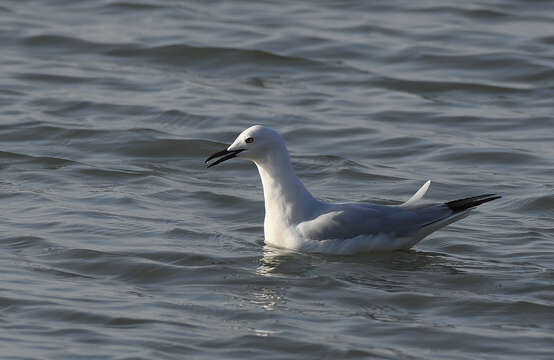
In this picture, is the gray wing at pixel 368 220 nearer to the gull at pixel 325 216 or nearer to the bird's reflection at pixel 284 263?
the gull at pixel 325 216

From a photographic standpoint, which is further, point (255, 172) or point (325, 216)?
point (255, 172)

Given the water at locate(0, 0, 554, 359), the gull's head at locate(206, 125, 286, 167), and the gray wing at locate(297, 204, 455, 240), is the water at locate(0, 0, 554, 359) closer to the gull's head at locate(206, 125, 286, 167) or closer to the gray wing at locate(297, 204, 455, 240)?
the gray wing at locate(297, 204, 455, 240)

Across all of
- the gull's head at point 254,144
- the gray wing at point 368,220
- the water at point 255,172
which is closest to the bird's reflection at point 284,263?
the water at point 255,172

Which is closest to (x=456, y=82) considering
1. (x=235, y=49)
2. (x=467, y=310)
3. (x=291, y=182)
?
(x=235, y=49)

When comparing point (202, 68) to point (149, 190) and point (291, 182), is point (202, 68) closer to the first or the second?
point (149, 190)

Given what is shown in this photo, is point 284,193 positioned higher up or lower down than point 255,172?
higher up

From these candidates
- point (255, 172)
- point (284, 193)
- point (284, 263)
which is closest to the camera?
point (284, 263)

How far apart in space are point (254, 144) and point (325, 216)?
0.80 m

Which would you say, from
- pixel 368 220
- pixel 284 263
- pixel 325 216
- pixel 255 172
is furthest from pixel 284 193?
pixel 255 172

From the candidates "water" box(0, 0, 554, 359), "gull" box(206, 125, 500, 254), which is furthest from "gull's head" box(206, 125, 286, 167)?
"water" box(0, 0, 554, 359)

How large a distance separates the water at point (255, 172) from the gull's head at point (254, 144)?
778 millimetres

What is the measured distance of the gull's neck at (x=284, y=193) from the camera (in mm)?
9727

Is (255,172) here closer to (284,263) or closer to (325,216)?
(325,216)

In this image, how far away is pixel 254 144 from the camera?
31.7ft
